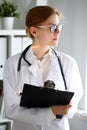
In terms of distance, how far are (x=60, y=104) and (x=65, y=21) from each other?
1.40 meters

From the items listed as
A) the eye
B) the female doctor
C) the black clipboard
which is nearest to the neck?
the female doctor

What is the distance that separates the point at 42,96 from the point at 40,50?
35 centimetres

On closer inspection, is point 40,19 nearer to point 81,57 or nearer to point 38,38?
point 38,38

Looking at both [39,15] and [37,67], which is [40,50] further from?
[39,15]

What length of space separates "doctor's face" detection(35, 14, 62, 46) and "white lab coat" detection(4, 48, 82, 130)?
5.8 inches

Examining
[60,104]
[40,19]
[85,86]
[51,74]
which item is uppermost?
[40,19]

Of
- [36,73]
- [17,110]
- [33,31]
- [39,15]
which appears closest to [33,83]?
[36,73]

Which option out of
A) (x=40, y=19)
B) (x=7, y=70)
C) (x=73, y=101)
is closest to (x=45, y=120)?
(x=73, y=101)

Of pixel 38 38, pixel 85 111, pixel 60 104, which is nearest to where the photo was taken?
pixel 60 104

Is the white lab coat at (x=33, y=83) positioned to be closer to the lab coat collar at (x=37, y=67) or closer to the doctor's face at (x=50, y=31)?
the lab coat collar at (x=37, y=67)

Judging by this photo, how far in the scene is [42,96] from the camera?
6.01ft

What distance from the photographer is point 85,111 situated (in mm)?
3035

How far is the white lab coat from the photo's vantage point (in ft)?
6.36

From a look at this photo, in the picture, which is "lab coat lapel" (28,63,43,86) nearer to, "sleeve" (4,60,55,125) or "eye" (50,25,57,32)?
"sleeve" (4,60,55,125)
